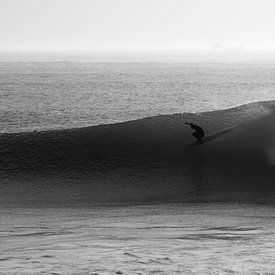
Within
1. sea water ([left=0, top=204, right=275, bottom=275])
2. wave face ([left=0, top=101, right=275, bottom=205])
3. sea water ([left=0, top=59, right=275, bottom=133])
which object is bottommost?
sea water ([left=0, top=204, right=275, bottom=275])

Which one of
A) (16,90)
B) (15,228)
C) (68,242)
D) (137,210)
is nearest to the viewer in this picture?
(68,242)

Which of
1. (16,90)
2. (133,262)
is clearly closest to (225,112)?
(133,262)

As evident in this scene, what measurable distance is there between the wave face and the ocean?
0.16 ft

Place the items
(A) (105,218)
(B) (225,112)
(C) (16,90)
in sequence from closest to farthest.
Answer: (A) (105,218)
(B) (225,112)
(C) (16,90)

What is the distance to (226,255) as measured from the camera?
10945 mm

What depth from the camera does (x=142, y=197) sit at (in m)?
22.6

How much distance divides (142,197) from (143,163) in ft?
11.2

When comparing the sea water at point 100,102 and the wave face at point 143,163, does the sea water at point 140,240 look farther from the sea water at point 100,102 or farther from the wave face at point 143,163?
the sea water at point 100,102

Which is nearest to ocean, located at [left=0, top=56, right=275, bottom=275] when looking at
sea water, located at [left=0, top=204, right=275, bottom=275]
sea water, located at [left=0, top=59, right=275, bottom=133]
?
sea water, located at [left=0, top=204, right=275, bottom=275]

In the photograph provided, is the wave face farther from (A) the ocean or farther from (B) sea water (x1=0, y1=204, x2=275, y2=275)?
(B) sea water (x1=0, y1=204, x2=275, y2=275)

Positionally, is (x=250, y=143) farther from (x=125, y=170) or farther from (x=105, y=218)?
(x=105, y=218)

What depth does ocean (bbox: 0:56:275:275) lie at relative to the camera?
34.9 ft

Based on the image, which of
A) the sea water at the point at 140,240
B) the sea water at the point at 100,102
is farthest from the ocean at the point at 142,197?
the sea water at the point at 100,102

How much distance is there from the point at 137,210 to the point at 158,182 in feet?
14.4
